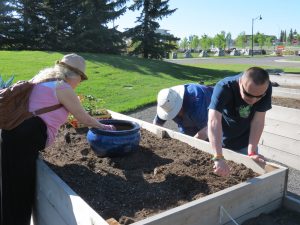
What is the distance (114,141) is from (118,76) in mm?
9674

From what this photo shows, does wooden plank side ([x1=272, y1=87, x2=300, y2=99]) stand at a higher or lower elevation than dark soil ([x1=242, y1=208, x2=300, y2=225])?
higher

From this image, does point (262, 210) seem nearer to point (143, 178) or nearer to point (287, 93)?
point (143, 178)

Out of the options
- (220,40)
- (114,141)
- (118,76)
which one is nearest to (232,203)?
(114,141)

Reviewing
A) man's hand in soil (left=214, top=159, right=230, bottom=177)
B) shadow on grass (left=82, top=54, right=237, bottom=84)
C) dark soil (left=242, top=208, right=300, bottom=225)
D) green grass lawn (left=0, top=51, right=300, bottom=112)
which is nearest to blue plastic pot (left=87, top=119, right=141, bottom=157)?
man's hand in soil (left=214, top=159, right=230, bottom=177)

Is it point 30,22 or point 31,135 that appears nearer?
point 31,135

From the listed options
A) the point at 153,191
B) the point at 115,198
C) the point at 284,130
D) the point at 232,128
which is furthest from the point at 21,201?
the point at 284,130

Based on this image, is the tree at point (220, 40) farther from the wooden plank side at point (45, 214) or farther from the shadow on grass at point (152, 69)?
the wooden plank side at point (45, 214)

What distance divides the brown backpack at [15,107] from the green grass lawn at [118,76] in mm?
5369

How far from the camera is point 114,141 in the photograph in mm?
3271

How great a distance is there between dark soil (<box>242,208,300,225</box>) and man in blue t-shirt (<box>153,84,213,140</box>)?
1.29 m

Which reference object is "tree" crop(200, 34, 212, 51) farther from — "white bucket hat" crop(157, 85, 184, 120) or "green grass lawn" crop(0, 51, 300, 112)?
"white bucket hat" crop(157, 85, 184, 120)

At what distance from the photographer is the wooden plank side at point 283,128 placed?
4.92m

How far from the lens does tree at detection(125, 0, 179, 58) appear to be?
24719 mm

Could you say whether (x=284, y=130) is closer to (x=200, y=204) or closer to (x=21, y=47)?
(x=200, y=204)
